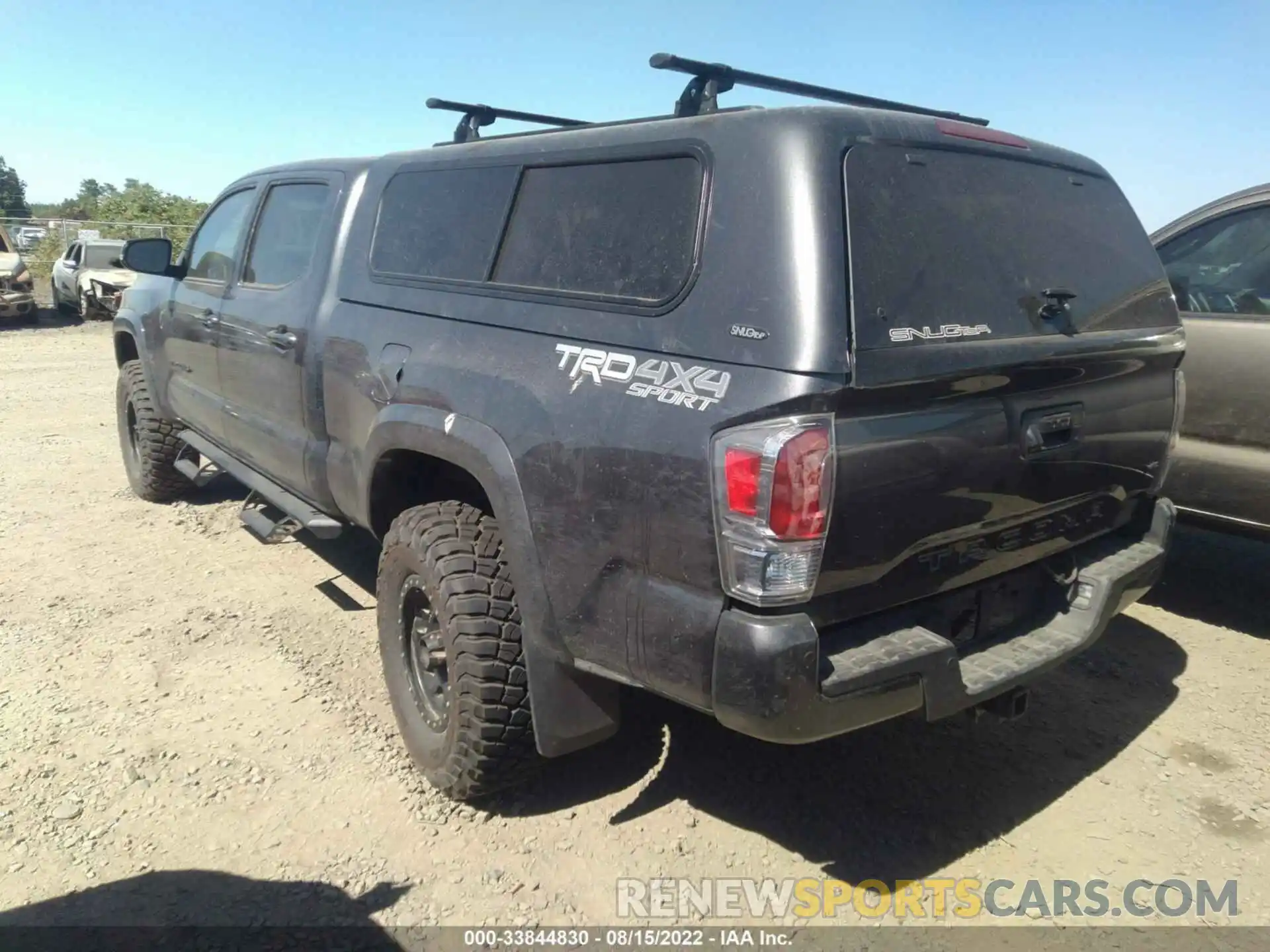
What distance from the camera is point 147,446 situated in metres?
6.02

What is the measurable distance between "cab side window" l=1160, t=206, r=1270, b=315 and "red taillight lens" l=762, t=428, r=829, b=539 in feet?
9.96

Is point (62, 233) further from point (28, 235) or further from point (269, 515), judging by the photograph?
point (269, 515)

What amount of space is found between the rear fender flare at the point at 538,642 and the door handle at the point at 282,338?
1.54m

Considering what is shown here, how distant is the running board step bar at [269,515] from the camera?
4.08 metres

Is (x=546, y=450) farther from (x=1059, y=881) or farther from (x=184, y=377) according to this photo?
(x=184, y=377)

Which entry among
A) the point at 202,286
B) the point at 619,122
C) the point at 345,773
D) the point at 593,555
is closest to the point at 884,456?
the point at 593,555

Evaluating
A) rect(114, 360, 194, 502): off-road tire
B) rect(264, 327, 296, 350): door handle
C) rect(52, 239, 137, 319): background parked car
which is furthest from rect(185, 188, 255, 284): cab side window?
rect(52, 239, 137, 319): background parked car

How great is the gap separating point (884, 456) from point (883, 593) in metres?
0.38

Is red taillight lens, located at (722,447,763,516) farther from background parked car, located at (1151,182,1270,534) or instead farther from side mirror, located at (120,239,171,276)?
side mirror, located at (120,239,171,276)

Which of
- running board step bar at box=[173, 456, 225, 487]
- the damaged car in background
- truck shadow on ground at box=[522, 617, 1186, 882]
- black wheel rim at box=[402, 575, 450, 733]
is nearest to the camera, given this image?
truck shadow on ground at box=[522, 617, 1186, 882]

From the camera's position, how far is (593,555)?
8.24 ft

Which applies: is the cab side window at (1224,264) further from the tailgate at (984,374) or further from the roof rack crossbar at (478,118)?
the roof rack crossbar at (478,118)

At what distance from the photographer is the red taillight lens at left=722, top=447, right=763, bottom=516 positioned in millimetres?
2146

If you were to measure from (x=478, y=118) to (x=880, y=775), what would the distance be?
3203mm
